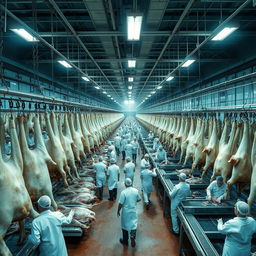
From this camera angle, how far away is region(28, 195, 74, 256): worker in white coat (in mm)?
3902

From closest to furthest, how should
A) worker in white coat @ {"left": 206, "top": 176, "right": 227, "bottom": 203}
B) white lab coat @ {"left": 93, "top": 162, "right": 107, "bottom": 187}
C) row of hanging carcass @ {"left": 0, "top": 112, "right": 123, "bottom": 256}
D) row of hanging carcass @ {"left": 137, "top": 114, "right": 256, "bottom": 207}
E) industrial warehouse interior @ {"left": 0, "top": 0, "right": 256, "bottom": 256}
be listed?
row of hanging carcass @ {"left": 0, "top": 112, "right": 123, "bottom": 256}
industrial warehouse interior @ {"left": 0, "top": 0, "right": 256, "bottom": 256}
row of hanging carcass @ {"left": 137, "top": 114, "right": 256, "bottom": 207}
worker in white coat @ {"left": 206, "top": 176, "right": 227, "bottom": 203}
white lab coat @ {"left": 93, "top": 162, "right": 107, "bottom": 187}

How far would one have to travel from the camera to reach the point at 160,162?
1079 centimetres

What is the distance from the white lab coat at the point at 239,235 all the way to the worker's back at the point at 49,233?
8.91ft

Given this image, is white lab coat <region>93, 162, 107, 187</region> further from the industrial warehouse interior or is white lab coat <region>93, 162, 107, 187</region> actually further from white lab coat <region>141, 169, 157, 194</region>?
white lab coat <region>141, 169, 157, 194</region>

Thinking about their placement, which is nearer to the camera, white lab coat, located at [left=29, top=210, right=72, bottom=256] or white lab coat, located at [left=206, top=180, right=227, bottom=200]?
white lab coat, located at [left=29, top=210, right=72, bottom=256]

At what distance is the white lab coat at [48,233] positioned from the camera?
392 cm

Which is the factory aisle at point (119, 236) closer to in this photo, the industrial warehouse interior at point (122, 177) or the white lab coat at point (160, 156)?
the industrial warehouse interior at point (122, 177)

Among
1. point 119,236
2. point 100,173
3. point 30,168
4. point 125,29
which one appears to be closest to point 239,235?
point 30,168

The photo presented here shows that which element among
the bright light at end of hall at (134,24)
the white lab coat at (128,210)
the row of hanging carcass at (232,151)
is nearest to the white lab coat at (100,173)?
the white lab coat at (128,210)

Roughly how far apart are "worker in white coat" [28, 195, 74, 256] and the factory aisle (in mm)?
1820

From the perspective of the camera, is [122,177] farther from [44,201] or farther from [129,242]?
[44,201]

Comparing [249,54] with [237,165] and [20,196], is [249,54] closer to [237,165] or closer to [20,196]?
[237,165]

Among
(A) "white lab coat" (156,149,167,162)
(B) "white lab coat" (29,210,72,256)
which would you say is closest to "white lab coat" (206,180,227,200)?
(B) "white lab coat" (29,210,72,256)

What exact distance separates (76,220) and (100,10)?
19.6ft
